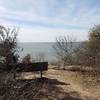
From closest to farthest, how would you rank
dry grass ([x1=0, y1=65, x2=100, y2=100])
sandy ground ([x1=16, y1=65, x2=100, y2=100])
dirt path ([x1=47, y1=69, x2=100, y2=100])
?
dry grass ([x1=0, y1=65, x2=100, y2=100]) < sandy ground ([x1=16, y1=65, x2=100, y2=100]) < dirt path ([x1=47, y1=69, x2=100, y2=100])

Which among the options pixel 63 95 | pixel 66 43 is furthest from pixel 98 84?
pixel 66 43

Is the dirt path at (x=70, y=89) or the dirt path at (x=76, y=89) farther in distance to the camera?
the dirt path at (x=76, y=89)

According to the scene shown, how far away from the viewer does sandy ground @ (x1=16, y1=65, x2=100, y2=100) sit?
31.5 feet

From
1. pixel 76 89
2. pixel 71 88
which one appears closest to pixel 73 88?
pixel 71 88

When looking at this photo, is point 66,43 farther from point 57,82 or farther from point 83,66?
point 57,82

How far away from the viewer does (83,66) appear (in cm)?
1639

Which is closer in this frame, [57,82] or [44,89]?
[44,89]

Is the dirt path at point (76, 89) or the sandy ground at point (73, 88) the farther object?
the dirt path at point (76, 89)

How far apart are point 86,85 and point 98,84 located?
632mm

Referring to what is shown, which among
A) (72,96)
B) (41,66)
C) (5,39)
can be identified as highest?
(5,39)

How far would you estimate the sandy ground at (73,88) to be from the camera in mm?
9609

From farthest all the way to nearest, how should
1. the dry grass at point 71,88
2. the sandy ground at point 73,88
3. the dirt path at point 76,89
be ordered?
the dirt path at point 76,89 → the sandy ground at point 73,88 → the dry grass at point 71,88

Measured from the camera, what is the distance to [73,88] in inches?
435

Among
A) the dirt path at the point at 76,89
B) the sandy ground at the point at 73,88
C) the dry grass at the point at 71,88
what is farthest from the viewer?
the dirt path at the point at 76,89
